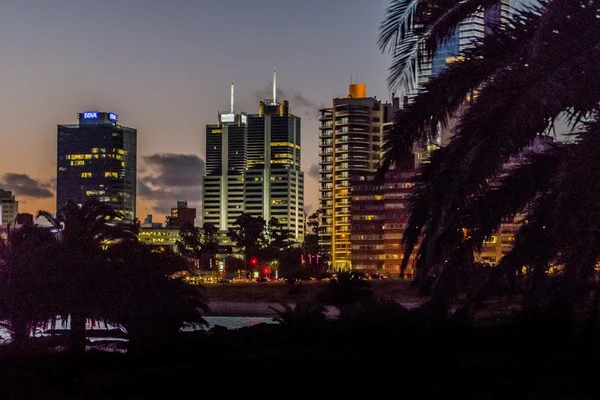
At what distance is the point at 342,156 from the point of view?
7047 inches

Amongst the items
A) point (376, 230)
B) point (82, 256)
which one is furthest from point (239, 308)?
point (82, 256)

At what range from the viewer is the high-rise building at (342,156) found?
581ft

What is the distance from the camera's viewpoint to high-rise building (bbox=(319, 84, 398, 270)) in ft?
581

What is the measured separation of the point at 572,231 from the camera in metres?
11.6

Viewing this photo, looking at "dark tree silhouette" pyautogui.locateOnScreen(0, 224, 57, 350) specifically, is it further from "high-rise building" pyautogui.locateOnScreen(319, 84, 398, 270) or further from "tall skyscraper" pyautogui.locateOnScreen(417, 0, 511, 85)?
"high-rise building" pyautogui.locateOnScreen(319, 84, 398, 270)

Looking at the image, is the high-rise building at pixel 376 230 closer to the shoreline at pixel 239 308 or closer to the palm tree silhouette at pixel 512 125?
the shoreline at pixel 239 308

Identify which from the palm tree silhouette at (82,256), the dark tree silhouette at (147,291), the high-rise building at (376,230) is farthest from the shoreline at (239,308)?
the palm tree silhouette at (82,256)

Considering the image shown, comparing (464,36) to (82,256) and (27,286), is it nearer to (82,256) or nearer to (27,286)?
(27,286)

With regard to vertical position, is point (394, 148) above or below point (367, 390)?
above

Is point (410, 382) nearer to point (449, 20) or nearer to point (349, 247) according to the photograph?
point (449, 20)

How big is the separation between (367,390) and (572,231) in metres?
3.38

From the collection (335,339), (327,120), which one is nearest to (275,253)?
(327,120)

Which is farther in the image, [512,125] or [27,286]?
[27,286]

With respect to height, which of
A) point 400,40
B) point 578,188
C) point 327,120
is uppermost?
point 327,120
